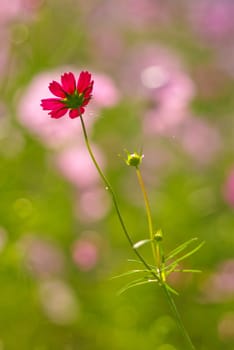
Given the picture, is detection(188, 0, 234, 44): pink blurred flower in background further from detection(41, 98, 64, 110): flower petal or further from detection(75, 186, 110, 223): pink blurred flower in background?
detection(41, 98, 64, 110): flower petal

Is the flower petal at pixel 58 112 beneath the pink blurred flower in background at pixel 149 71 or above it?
beneath

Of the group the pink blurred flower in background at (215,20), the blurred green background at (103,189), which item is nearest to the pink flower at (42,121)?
the blurred green background at (103,189)

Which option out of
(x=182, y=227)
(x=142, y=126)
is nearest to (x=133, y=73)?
(x=142, y=126)

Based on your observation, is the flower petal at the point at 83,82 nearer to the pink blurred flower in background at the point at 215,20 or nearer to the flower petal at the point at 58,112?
the flower petal at the point at 58,112

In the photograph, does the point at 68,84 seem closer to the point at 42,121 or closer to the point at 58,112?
the point at 58,112

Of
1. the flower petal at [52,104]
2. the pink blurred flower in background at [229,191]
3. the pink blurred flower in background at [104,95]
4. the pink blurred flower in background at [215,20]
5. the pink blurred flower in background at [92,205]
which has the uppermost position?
the pink blurred flower in background at [215,20]

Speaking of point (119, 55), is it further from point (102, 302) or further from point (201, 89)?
point (102, 302)

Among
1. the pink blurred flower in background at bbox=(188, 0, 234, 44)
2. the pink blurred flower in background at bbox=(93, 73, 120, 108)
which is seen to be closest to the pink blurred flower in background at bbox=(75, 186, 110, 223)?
the pink blurred flower in background at bbox=(93, 73, 120, 108)

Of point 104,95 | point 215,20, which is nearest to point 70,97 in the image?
point 104,95
